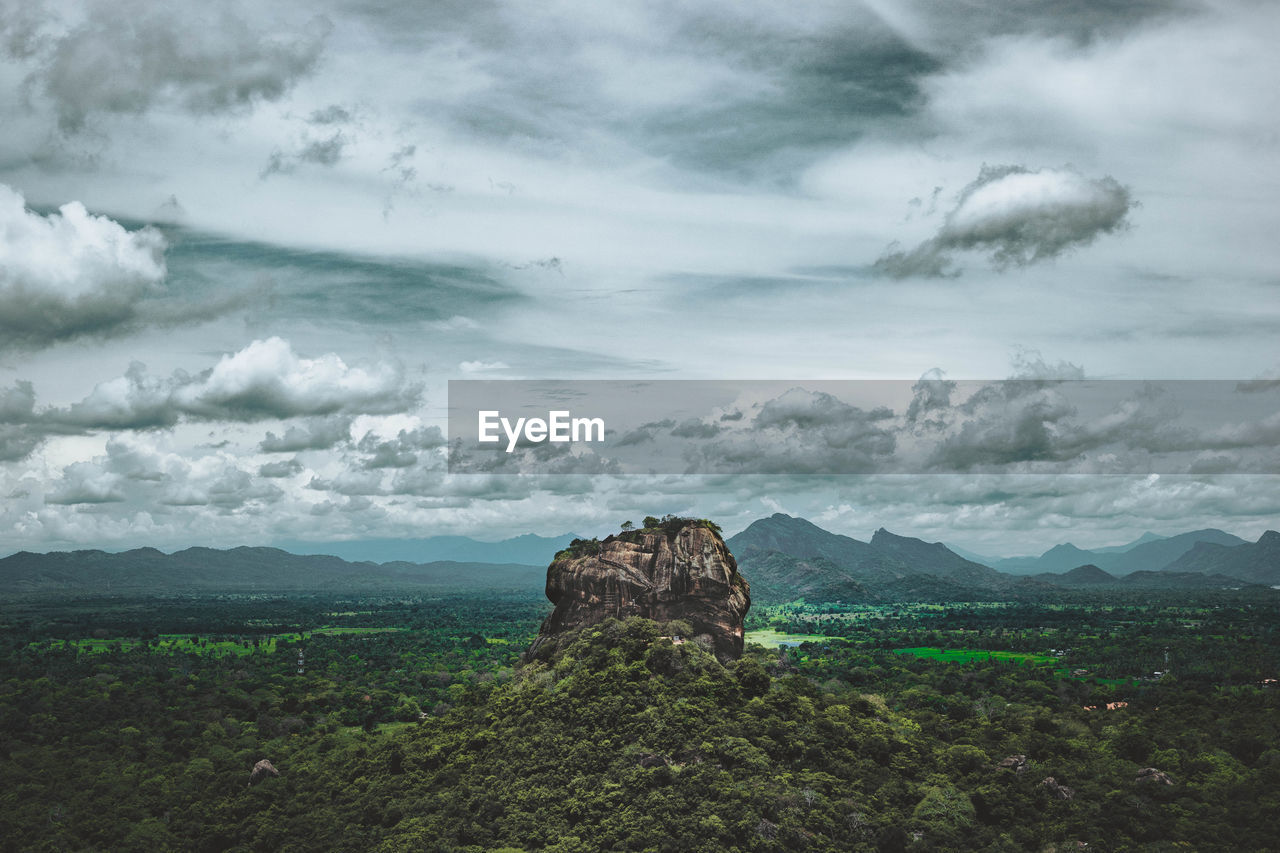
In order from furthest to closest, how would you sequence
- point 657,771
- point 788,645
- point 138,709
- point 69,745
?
point 788,645, point 138,709, point 69,745, point 657,771

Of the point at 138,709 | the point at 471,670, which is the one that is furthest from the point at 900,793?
the point at 471,670

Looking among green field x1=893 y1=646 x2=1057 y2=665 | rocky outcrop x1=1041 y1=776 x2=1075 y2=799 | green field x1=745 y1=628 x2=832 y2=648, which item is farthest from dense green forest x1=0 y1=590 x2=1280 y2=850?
green field x1=745 y1=628 x2=832 y2=648

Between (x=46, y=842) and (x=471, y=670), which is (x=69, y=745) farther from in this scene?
(x=471, y=670)

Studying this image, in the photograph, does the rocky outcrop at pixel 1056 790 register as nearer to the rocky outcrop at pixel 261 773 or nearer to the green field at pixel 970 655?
the rocky outcrop at pixel 261 773

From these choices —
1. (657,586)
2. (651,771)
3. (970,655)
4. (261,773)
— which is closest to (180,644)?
(261,773)

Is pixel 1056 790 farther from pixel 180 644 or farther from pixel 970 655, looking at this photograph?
pixel 180 644

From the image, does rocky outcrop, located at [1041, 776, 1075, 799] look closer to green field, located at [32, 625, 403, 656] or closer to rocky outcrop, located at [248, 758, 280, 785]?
rocky outcrop, located at [248, 758, 280, 785]

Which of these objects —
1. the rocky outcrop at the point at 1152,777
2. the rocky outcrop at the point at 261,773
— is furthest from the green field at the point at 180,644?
the rocky outcrop at the point at 1152,777
